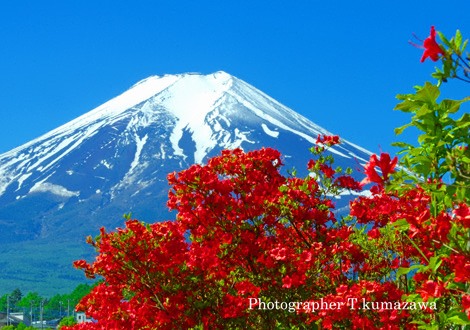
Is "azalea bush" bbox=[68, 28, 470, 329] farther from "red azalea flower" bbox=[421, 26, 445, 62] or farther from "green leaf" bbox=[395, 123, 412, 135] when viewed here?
"red azalea flower" bbox=[421, 26, 445, 62]

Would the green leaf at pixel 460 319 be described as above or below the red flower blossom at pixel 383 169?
below

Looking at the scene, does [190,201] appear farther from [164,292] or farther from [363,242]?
[363,242]

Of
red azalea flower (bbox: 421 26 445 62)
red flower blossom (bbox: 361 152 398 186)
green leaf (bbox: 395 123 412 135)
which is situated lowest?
red flower blossom (bbox: 361 152 398 186)

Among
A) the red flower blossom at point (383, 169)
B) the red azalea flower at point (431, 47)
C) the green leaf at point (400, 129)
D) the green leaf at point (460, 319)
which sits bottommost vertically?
the green leaf at point (460, 319)

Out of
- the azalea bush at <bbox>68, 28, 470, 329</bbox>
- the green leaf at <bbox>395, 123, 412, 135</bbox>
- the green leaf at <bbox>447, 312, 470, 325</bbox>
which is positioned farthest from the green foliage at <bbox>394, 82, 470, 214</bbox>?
the azalea bush at <bbox>68, 28, 470, 329</bbox>

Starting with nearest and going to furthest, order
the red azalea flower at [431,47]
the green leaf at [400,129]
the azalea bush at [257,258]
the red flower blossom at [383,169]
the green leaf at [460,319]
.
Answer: the red azalea flower at [431,47] → the green leaf at [460,319] → the red flower blossom at [383,169] → the green leaf at [400,129] → the azalea bush at [257,258]

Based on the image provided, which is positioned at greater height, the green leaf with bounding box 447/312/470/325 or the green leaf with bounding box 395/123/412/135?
the green leaf with bounding box 395/123/412/135

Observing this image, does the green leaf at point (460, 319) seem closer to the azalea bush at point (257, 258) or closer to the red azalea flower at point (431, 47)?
the red azalea flower at point (431, 47)

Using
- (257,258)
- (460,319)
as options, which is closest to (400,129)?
(460,319)

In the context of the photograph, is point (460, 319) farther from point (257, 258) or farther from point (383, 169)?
point (257, 258)

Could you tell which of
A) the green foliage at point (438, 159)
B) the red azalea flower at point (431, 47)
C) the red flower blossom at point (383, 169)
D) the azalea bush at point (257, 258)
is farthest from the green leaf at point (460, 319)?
the azalea bush at point (257, 258)

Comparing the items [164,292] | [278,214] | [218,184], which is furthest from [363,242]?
[164,292]

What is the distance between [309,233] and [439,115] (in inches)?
160

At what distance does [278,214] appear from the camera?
808cm
